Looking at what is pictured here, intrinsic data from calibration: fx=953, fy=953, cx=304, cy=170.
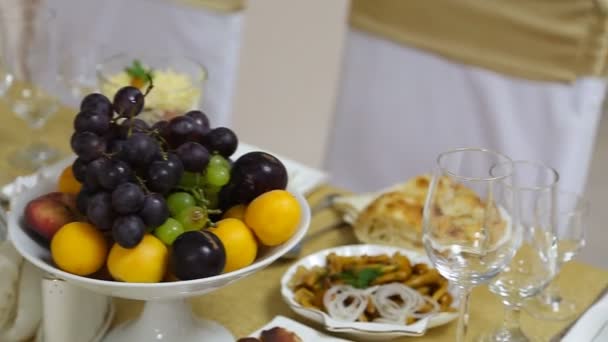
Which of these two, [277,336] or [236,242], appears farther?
[277,336]

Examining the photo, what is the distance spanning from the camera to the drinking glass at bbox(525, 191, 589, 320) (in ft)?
3.65

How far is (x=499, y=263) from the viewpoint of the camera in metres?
0.93

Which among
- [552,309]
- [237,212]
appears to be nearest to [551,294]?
[552,309]

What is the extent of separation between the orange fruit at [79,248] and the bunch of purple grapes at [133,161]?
1 cm

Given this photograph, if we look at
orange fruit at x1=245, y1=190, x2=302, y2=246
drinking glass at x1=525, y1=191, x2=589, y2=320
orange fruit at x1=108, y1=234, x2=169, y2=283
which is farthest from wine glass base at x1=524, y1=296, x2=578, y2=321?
orange fruit at x1=108, y1=234, x2=169, y2=283

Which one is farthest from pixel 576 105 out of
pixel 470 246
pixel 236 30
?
pixel 470 246

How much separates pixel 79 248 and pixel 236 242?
0.14 meters

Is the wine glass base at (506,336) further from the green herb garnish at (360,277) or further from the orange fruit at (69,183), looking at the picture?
the orange fruit at (69,183)

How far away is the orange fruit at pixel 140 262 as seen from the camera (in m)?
0.85

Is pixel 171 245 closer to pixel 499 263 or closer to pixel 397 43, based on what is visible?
pixel 499 263

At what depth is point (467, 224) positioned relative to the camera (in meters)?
0.92

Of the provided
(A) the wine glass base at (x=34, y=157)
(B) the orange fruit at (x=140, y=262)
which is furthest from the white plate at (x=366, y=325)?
(A) the wine glass base at (x=34, y=157)

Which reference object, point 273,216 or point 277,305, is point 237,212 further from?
point 277,305

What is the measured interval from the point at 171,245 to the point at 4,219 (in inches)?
8.7
